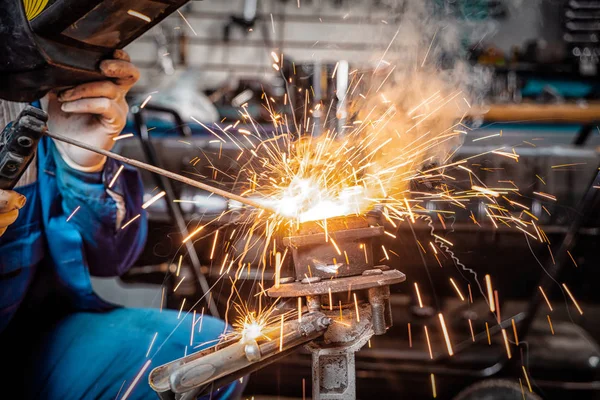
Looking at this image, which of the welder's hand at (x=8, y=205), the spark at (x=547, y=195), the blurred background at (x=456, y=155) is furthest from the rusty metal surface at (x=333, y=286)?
the spark at (x=547, y=195)

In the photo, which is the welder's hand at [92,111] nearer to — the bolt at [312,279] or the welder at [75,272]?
the welder at [75,272]

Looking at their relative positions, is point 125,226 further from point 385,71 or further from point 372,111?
point 385,71

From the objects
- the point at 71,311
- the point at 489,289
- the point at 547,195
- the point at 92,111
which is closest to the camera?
the point at 92,111

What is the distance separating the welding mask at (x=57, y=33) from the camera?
45.1 inches

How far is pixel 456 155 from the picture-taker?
299 cm

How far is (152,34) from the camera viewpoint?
5.28 meters

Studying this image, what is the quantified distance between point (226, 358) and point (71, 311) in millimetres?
947

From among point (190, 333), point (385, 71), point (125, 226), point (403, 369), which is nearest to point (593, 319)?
point (403, 369)

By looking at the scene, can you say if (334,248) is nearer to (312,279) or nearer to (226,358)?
(312,279)

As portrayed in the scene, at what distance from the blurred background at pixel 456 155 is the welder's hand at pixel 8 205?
90 centimetres

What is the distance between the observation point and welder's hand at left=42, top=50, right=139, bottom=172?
4.51 feet

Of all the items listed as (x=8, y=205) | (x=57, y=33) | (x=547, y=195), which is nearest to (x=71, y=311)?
(x=8, y=205)

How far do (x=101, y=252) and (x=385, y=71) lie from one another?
1.45 metres

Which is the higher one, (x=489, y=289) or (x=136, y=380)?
(x=136, y=380)
